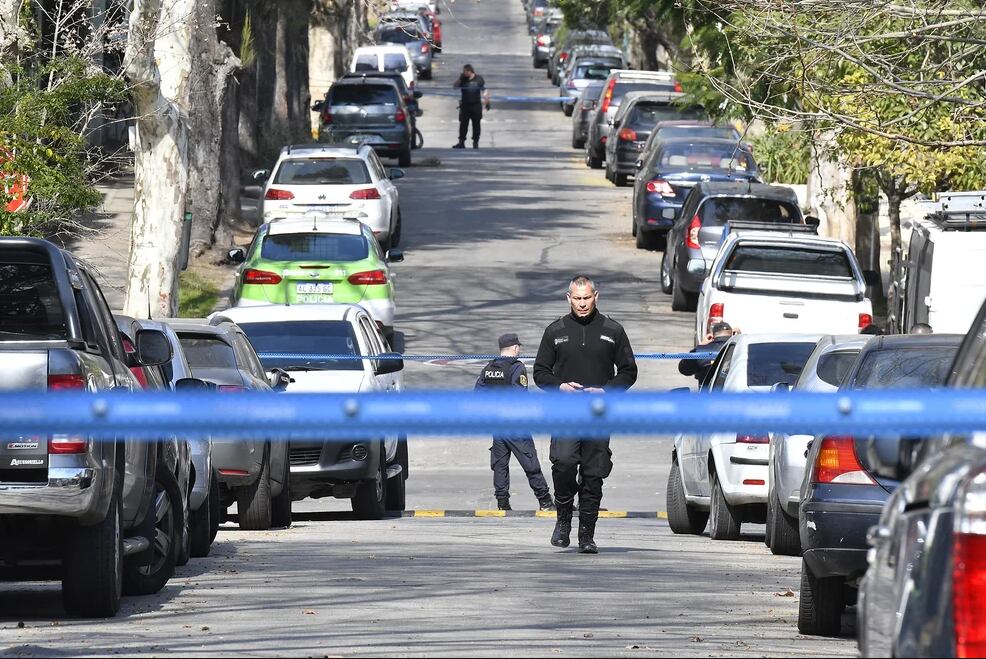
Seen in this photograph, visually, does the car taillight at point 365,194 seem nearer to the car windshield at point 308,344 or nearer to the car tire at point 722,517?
the car windshield at point 308,344

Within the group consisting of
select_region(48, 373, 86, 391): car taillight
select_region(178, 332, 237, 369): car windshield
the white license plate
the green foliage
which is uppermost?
select_region(48, 373, 86, 391): car taillight

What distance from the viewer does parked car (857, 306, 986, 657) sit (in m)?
4.30

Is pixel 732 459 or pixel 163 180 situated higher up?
pixel 163 180

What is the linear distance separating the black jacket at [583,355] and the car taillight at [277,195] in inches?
629

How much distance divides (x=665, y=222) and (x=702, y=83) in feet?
17.4

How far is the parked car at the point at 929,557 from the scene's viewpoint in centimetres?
430

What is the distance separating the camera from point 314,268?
2242 cm

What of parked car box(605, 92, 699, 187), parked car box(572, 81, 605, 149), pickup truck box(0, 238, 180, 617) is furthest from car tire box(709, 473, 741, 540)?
parked car box(572, 81, 605, 149)

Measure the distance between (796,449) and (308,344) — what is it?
6635 mm

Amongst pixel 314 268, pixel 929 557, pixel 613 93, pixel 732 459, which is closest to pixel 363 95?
pixel 613 93

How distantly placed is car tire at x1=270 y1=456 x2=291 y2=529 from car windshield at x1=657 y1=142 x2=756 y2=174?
16.5 m

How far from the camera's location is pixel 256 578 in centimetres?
1063

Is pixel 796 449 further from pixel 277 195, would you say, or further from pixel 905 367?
pixel 277 195

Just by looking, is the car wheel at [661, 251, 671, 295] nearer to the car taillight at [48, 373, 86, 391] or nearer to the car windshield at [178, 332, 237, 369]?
the car windshield at [178, 332, 237, 369]
